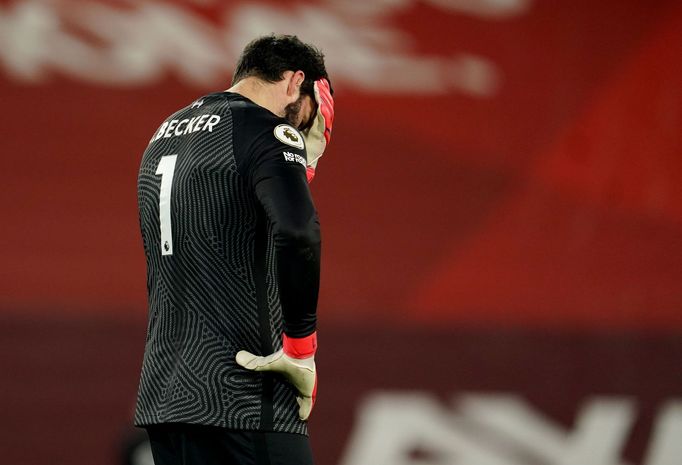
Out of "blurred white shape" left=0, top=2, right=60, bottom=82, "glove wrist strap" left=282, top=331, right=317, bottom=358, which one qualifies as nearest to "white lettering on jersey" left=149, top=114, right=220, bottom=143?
"glove wrist strap" left=282, top=331, right=317, bottom=358

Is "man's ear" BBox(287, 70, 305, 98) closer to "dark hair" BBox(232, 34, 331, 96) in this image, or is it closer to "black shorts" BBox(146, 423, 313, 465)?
"dark hair" BBox(232, 34, 331, 96)

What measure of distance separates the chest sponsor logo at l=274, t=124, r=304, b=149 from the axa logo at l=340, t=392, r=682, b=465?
9.78ft

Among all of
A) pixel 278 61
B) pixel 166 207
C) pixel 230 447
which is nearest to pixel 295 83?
pixel 278 61

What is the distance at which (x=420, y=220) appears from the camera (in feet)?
17.1

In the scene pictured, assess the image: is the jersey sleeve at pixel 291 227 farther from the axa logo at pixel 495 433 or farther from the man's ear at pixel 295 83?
the axa logo at pixel 495 433

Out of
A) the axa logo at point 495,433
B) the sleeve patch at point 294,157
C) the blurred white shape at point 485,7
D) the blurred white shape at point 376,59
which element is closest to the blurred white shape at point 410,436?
the axa logo at point 495,433

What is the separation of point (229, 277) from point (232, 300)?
0.15 feet

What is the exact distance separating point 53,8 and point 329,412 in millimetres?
2172

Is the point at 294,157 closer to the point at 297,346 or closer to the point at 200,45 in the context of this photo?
the point at 297,346

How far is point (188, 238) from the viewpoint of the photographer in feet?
7.32

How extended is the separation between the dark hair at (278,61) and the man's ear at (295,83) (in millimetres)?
11

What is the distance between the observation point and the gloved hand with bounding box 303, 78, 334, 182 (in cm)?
248

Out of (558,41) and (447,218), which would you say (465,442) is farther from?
(558,41)

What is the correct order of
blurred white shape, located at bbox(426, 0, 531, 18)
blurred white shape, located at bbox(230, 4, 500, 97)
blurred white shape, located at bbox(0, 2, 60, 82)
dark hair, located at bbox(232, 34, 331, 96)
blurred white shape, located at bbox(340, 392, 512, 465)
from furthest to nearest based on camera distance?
blurred white shape, located at bbox(426, 0, 531, 18) → blurred white shape, located at bbox(230, 4, 500, 97) → blurred white shape, located at bbox(340, 392, 512, 465) → blurred white shape, located at bbox(0, 2, 60, 82) → dark hair, located at bbox(232, 34, 331, 96)
